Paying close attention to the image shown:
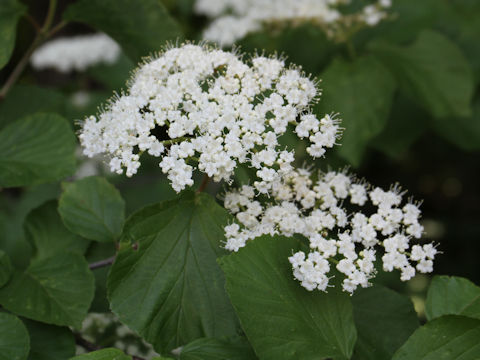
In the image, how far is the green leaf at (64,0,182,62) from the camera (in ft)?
5.51

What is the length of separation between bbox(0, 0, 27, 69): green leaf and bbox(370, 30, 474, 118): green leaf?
4.21ft

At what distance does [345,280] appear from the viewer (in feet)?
3.39

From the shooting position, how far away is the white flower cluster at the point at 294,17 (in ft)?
6.91

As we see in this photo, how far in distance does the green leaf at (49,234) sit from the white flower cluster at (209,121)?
32cm

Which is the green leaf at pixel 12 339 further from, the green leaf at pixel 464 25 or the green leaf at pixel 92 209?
the green leaf at pixel 464 25

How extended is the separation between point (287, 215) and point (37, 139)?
2.34 feet

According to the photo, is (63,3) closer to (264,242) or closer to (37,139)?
(37,139)

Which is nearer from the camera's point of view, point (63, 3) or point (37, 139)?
point (37, 139)

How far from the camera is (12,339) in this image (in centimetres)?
104

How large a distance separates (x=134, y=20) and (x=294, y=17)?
0.71 metres

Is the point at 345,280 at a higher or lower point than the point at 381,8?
lower

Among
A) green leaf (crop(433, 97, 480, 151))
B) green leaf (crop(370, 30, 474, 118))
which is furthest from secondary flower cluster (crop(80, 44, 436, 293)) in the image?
green leaf (crop(433, 97, 480, 151))

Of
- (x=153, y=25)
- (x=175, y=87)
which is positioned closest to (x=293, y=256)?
(x=175, y=87)

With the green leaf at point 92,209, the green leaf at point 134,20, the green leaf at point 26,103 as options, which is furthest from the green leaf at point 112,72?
the green leaf at point 92,209
